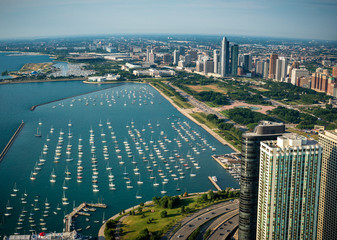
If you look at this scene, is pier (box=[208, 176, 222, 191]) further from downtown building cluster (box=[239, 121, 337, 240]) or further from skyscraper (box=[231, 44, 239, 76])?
skyscraper (box=[231, 44, 239, 76])

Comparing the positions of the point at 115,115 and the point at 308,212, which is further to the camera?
the point at 115,115

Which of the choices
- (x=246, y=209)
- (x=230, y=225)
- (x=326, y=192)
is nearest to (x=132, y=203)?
(x=230, y=225)

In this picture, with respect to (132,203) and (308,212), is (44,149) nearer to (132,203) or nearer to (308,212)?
(132,203)

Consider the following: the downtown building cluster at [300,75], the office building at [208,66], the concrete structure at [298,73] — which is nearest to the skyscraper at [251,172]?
the downtown building cluster at [300,75]

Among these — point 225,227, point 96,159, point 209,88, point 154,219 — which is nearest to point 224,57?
point 209,88

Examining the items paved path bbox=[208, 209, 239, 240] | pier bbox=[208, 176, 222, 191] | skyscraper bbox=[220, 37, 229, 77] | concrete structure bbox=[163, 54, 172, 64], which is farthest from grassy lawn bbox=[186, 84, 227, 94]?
paved path bbox=[208, 209, 239, 240]

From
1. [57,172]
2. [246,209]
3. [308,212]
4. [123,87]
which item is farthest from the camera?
[123,87]
